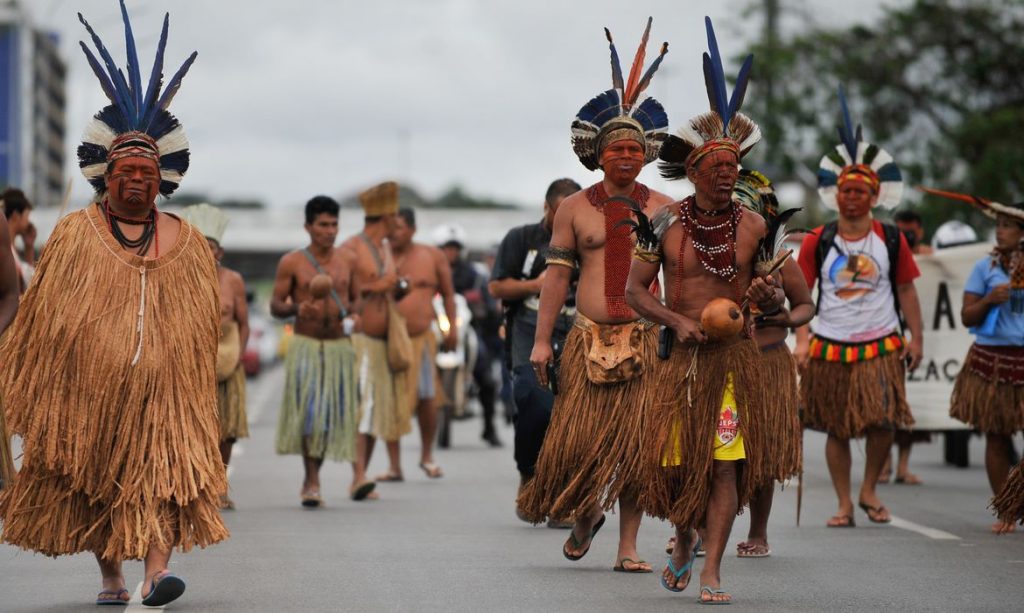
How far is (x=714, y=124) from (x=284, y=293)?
18.1 feet

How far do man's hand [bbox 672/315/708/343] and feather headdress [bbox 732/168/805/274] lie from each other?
1.33 ft

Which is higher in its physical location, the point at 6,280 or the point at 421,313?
the point at 421,313

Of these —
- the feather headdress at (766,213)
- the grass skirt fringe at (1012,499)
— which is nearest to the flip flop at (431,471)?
the grass skirt fringe at (1012,499)

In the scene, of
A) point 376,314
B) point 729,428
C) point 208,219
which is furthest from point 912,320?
point 208,219

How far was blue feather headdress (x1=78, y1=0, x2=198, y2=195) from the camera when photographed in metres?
8.28

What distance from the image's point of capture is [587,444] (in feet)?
30.0

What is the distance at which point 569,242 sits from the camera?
9523 millimetres

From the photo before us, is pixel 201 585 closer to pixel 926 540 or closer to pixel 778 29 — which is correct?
pixel 926 540

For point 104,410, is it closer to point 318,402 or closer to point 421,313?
point 318,402

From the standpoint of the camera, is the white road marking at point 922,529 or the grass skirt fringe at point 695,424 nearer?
the grass skirt fringe at point 695,424

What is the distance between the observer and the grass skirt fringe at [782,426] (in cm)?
870

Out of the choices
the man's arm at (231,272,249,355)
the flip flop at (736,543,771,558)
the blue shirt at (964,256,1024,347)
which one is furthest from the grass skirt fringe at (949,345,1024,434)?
the man's arm at (231,272,249,355)

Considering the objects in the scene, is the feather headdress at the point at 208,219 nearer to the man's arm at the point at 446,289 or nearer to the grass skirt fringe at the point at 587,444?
the man's arm at the point at 446,289

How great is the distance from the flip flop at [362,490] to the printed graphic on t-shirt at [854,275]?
3686 mm
